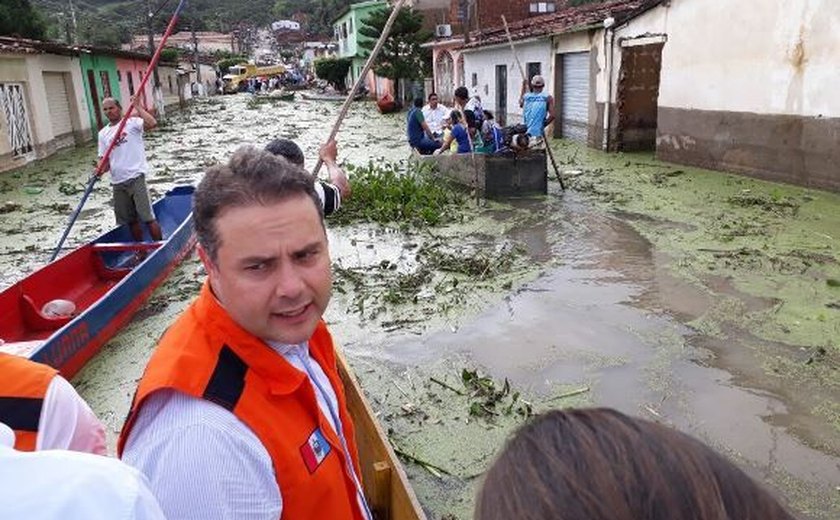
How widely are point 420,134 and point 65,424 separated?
11588mm

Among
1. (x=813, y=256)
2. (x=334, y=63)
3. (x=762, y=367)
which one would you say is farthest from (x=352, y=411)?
(x=334, y=63)

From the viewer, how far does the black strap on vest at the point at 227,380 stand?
4.44 ft

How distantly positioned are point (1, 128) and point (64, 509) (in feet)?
59.0

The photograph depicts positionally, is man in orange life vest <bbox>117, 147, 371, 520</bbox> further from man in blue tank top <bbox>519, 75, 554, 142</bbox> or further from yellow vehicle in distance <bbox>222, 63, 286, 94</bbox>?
yellow vehicle in distance <bbox>222, 63, 286, 94</bbox>

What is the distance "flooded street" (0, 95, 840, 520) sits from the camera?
421 cm

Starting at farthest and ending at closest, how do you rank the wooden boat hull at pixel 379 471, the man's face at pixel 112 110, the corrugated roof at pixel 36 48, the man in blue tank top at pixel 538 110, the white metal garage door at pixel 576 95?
the white metal garage door at pixel 576 95 → the corrugated roof at pixel 36 48 → the man in blue tank top at pixel 538 110 → the man's face at pixel 112 110 → the wooden boat hull at pixel 379 471

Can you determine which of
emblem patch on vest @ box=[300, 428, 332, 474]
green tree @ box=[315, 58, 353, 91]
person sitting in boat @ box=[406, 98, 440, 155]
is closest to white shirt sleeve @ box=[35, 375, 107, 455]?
emblem patch on vest @ box=[300, 428, 332, 474]

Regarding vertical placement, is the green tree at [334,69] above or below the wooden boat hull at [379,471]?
above

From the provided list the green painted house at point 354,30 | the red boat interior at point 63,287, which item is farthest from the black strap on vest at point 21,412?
the green painted house at point 354,30

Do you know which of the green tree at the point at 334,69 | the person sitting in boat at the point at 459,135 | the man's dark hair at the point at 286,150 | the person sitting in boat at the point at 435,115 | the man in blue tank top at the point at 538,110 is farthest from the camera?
the green tree at the point at 334,69

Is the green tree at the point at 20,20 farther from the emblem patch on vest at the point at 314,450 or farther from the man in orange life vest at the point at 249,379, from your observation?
the emblem patch on vest at the point at 314,450

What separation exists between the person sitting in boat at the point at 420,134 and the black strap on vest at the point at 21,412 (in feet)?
37.4

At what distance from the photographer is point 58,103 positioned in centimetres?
2050

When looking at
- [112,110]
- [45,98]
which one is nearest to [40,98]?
[45,98]
